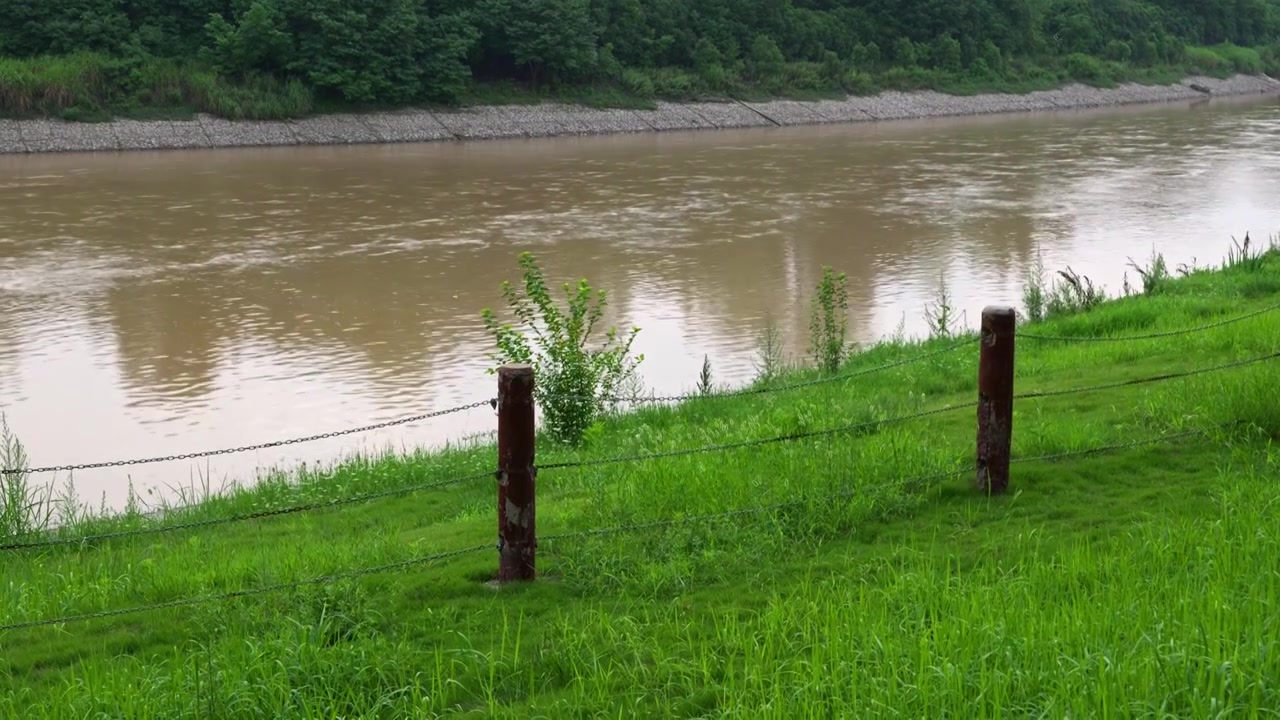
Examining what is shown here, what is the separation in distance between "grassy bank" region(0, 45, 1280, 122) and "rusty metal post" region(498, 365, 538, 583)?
37.0 m

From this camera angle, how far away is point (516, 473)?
19.1ft

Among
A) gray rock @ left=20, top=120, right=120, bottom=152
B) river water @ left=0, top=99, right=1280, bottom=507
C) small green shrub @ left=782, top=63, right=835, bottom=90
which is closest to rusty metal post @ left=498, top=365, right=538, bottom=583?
river water @ left=0, top=99, right=1280, bottom=507

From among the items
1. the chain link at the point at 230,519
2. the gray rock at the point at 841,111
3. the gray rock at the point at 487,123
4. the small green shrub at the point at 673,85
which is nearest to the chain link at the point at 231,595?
the chain link at the point at 230,519

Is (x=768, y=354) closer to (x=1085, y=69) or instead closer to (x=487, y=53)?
(x=487, y=53)

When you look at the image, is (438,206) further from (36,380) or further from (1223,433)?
(1223,433)

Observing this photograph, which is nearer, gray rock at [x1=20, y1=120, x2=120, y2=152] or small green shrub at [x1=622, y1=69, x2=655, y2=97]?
gray rock at [x1=20, y1=120, x2=120, y2=152]

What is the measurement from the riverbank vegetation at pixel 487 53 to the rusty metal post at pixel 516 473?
3703 cm

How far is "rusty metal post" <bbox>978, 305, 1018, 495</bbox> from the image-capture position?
6.75m

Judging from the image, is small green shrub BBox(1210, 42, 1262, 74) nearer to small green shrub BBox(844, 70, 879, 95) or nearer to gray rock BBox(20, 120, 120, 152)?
Result: small green shrub BBox(844, 70, 879, 95)

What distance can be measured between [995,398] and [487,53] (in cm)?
4583

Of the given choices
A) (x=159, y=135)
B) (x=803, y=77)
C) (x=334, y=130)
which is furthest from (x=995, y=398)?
(x=803, y=77)

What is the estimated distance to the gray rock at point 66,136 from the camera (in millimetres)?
37938

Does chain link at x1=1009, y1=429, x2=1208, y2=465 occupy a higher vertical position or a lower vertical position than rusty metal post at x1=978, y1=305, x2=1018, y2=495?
lower

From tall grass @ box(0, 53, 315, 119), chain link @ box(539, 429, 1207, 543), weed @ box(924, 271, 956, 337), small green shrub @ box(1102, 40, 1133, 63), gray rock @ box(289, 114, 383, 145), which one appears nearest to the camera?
chain link @ box(539, 429, 1207, 543)
